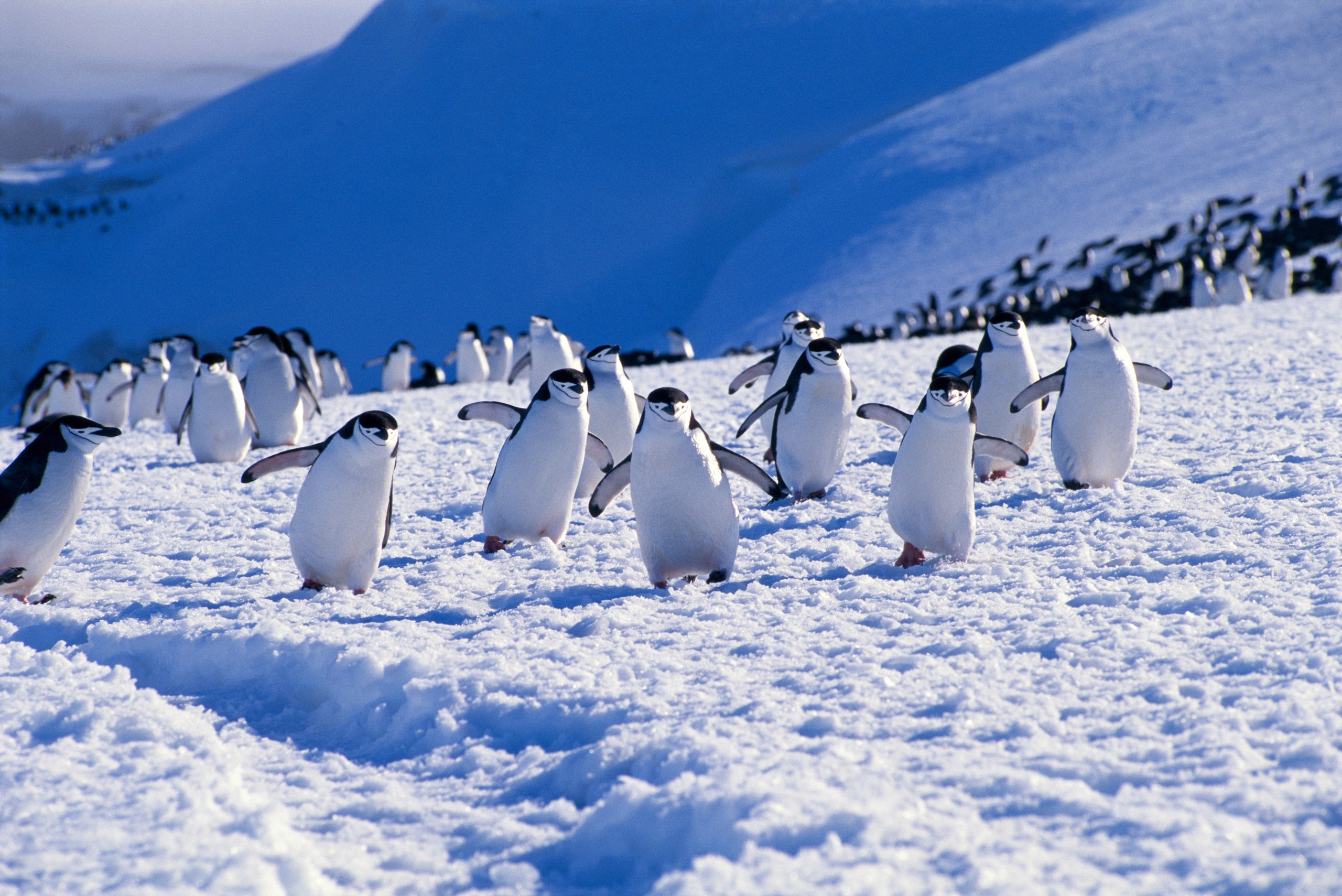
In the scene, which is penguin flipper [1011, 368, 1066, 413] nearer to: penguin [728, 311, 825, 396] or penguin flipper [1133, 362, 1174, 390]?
penguin flipper [1133, 362, 1174, 390]

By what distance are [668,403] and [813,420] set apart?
4.11 ft

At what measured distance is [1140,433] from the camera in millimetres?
5934

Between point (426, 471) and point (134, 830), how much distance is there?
436 centimetres

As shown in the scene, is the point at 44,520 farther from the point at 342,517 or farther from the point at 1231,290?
the point at 1231,290

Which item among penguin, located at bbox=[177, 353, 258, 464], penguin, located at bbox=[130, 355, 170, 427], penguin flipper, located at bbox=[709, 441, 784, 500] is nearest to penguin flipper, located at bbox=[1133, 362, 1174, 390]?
penguin flipper, located at bbox=[709, 441, 784, 500]

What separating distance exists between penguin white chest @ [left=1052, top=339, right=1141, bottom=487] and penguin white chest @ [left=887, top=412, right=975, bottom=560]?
1059mm

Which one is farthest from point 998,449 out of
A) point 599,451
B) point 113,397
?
point 113,397

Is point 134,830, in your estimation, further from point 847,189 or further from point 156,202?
point 156,202

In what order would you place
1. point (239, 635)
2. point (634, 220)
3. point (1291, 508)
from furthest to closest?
point (634, 220), point (1291, 508), point (239, 635)

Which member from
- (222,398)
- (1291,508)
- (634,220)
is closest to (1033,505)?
(1291,508)

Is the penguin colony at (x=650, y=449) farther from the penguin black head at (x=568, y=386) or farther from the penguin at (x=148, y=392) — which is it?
the penguin at (x=148, y=392)

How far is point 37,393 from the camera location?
11891 mm

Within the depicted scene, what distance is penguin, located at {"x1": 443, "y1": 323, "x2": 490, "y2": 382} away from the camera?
1354 centimetres

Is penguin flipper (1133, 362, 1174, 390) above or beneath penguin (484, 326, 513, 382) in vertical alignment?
beneath
